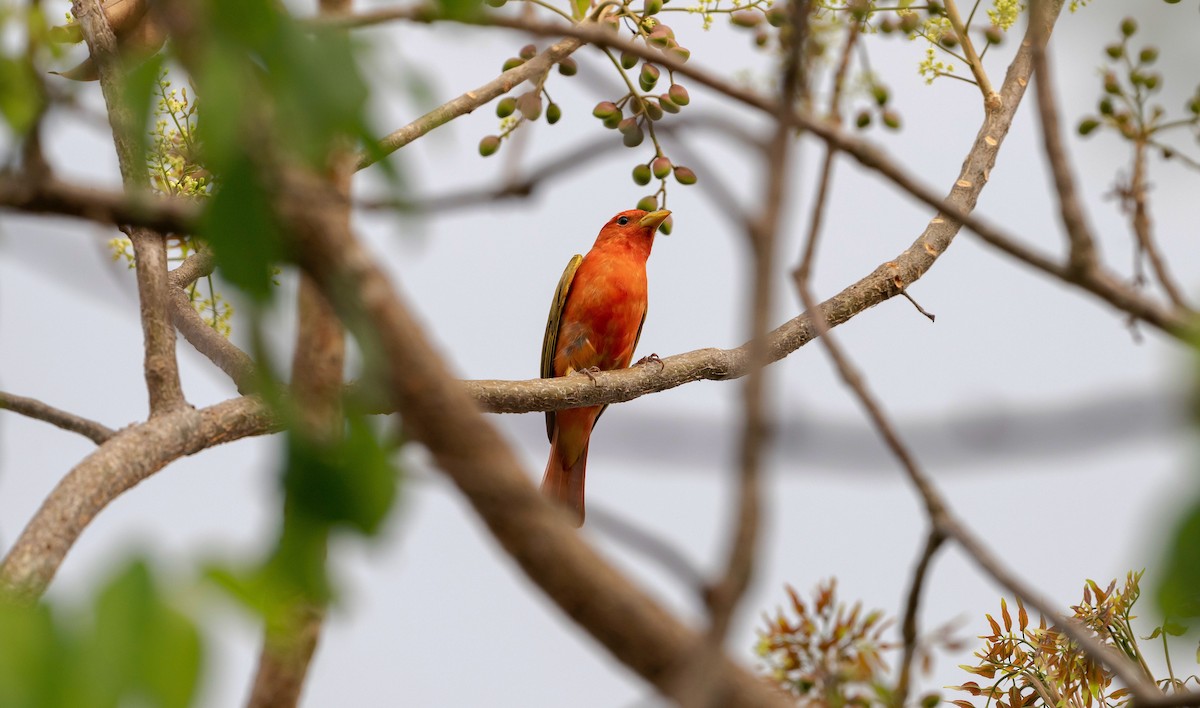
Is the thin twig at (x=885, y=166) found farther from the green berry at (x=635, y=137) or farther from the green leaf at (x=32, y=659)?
the green berry at (x=635, y=137)

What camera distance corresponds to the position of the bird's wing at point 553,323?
6102 millimetres

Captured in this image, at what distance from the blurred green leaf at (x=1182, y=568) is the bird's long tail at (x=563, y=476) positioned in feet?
17.7

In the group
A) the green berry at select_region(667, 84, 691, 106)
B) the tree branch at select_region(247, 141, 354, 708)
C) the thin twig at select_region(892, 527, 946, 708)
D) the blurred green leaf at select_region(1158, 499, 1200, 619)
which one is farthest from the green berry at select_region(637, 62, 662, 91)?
the blurred green leaf at select_region(1158, 499, 1200, 619)

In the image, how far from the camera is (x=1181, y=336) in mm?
1235

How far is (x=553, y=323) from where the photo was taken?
6.14 meters

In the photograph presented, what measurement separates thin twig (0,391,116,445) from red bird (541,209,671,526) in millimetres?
2982

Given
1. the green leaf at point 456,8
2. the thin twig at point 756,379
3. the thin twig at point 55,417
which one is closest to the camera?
the thin twig at point 756,379

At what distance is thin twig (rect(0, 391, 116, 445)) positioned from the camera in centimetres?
285

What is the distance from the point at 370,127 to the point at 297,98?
0.07m

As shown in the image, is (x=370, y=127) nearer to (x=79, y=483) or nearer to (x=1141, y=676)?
(x=79, y=483)

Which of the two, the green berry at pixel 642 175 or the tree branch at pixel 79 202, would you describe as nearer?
the tree branch at pixel 79 202

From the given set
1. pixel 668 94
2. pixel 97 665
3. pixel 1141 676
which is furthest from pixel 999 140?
pixel 97 665

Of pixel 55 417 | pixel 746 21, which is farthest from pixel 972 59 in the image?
pixel 55 417

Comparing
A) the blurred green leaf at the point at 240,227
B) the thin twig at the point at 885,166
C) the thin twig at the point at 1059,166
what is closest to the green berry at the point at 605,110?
the thin twig at the point at 885,166
